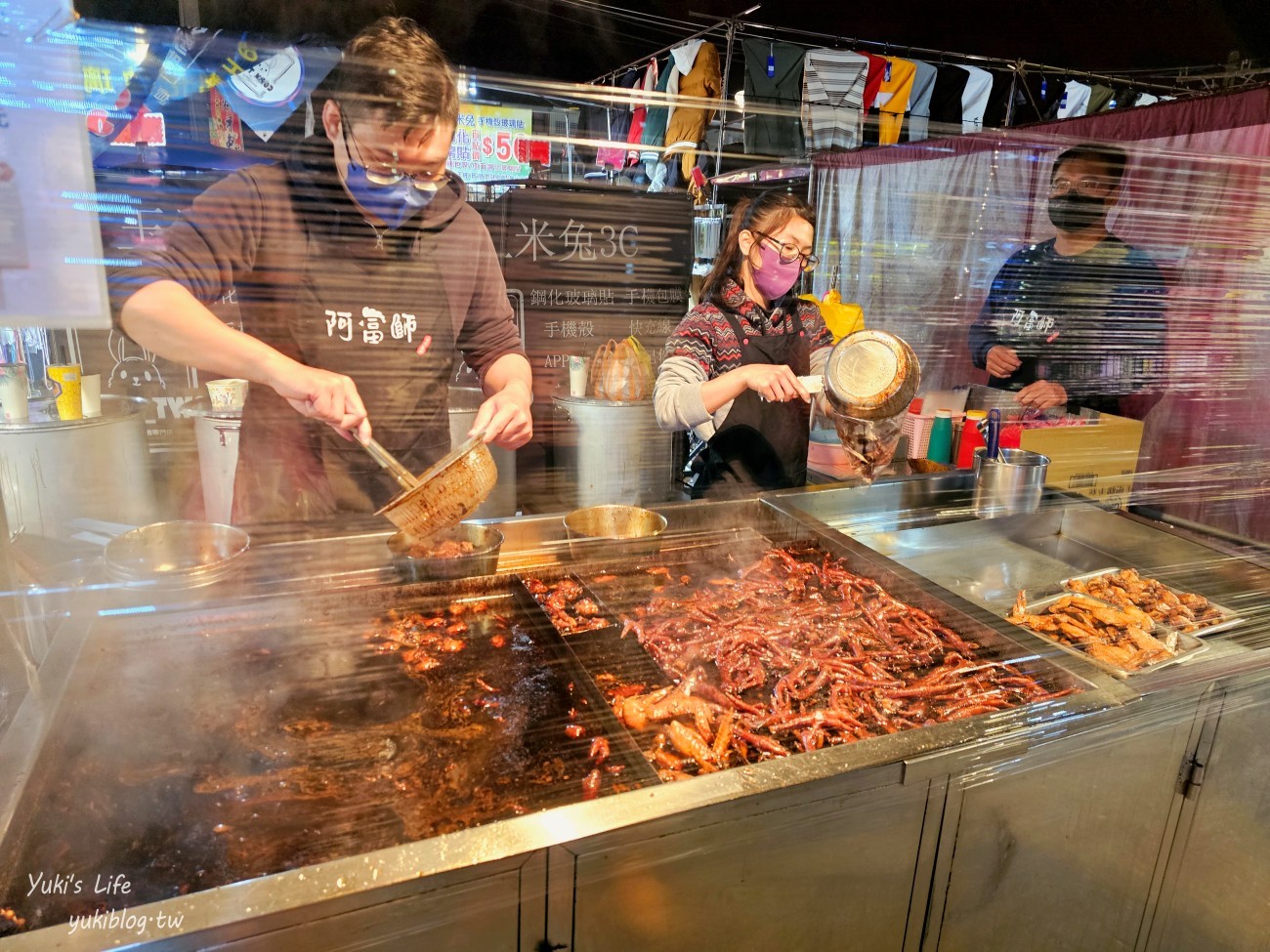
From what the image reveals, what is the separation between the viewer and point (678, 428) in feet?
7.25

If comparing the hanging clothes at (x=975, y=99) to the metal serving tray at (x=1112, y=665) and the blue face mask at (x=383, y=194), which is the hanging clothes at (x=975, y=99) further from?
the blue face mask at (x=383, y=194)

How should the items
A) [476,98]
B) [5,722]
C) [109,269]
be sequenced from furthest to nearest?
[476,98] < [5,722] < [109,269]

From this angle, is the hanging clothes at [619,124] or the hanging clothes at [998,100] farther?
the hanging clothes at [998,100]

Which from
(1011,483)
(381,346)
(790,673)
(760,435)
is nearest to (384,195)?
(381,346)

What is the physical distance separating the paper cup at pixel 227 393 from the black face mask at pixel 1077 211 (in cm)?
233

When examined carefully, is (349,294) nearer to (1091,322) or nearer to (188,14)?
(188,14)

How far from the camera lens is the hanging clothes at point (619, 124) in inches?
54.1

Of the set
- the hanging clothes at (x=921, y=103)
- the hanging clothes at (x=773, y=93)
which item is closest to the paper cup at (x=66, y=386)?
the hanging clothes at (x=773, y=93)

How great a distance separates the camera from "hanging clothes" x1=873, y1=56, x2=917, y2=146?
6.63ft

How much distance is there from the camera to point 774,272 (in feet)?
7.34

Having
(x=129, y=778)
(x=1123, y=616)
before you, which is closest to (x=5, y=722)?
(x=129, y=778)

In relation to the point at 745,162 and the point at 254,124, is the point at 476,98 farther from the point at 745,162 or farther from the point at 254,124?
the point at 745,162

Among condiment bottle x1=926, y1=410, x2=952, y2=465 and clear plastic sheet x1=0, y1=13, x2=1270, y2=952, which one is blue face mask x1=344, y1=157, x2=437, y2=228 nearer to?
clear plastic sheet x1=0, y1=13, x2=1270, y2=952

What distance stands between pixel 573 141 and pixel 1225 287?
2246 mm
